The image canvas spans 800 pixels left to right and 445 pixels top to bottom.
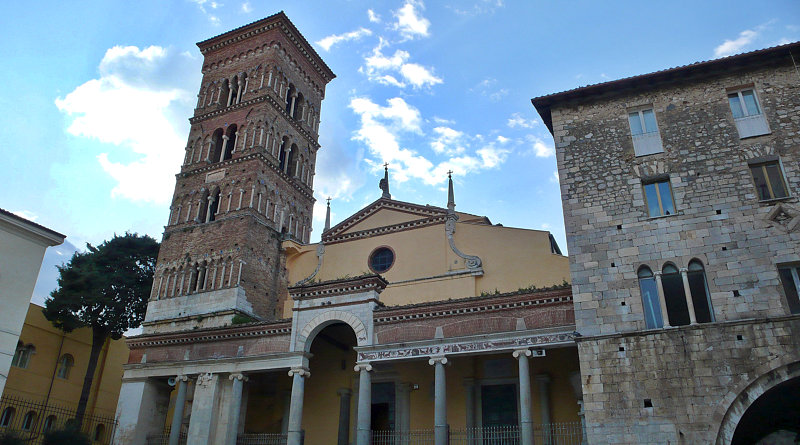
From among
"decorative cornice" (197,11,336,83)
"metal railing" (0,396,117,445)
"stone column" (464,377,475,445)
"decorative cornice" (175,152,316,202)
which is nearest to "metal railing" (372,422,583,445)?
"stone column" (464,377,475,445)

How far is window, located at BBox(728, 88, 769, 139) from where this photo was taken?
537 inches

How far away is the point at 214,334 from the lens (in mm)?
20328

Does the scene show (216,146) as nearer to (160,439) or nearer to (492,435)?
(160,439)

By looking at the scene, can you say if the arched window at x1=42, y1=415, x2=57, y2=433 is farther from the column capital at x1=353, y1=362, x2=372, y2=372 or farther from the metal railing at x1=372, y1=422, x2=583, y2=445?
the column capital at x1=353, y1=362, x2=372, y2=372

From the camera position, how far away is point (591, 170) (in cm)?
1466

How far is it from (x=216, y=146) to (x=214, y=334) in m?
12.9

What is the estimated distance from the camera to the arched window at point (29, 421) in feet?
75.4

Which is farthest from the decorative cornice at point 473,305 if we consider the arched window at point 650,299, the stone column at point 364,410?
the arched window at point 650,299

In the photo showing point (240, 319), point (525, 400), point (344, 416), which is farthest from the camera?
point (240, 319)

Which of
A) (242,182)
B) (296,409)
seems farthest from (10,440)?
(242,182)

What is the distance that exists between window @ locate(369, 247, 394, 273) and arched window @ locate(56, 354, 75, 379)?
1370 cm

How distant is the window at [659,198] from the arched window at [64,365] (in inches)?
936

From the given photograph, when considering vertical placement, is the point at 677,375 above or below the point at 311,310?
below

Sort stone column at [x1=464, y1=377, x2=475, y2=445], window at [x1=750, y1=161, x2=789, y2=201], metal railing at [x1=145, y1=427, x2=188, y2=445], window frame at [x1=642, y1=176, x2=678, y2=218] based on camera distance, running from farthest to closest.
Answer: metal railing at [x1=145, y1=427, x2=188, y2=445]
stone column at [x1=464, y1=377, x2=475, y2=445]
window frame at [x1=642, y1=176, x2=678, y2=218]
window at [x1=750, y1=161, x2=789, y2=201]
